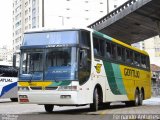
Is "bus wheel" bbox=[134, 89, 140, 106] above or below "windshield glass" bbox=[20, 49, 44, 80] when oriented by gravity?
below

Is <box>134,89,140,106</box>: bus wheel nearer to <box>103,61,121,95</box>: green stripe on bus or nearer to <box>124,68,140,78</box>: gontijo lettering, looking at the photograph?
<box>124,68,140,78</box>: gontijo lettering

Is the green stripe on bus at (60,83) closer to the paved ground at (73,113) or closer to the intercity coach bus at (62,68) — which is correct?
the intercity coach bus at (62,68)

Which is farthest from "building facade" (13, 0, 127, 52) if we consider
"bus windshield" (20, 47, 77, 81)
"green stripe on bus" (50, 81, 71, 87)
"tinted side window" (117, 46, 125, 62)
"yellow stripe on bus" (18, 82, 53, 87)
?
"green stripe on bus" (50, 81, 71, 87)

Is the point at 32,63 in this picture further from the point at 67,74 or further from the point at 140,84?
the point at 140,84

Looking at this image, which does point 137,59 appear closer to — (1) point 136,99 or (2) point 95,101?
(1) point 136,99

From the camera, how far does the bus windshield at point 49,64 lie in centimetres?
1523

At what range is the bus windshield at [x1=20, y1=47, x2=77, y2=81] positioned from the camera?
15.2 metres

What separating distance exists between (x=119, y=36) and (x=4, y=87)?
3090 centimetres

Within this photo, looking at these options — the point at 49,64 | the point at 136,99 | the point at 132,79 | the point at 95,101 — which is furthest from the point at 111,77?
the point at 136,99

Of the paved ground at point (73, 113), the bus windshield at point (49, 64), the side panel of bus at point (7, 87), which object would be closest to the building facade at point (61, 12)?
the side panel of bus at point (7, 87)

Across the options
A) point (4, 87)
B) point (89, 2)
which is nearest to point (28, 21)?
point (89, 2)

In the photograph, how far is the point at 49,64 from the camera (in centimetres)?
1548

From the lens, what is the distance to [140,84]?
24.6 meters

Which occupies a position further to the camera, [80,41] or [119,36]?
[119,36]
